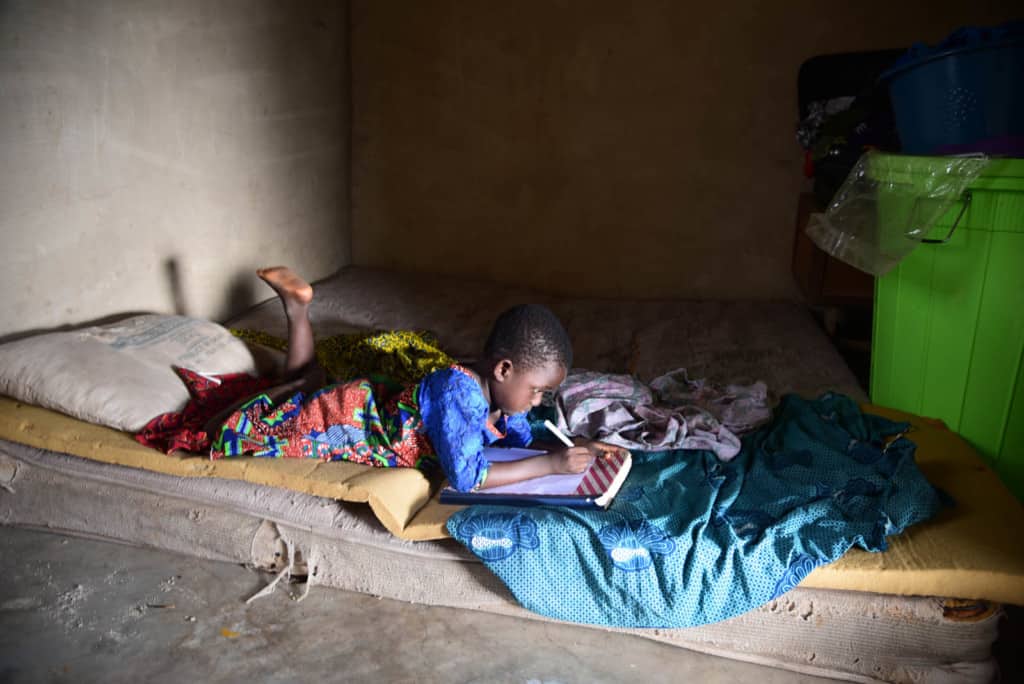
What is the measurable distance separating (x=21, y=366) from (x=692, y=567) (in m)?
1.80

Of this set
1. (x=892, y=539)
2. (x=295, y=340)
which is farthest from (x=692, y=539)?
(x=295, y=340)

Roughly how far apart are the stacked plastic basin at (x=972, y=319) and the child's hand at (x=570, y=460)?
41.9 inches

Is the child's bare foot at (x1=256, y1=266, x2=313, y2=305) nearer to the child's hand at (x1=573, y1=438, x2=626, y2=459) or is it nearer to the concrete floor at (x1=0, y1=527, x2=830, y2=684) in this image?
the concrete floor at (x1=0, y1=527, x2=830, y2=684)

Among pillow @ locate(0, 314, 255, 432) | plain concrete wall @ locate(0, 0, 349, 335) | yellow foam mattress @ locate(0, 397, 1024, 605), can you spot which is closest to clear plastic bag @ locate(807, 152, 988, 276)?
yellow foam mattress @ locate(0, 397, 1024, 605)

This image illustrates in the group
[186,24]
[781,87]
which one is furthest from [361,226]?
[781,87]

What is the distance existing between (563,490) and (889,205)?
119 cm

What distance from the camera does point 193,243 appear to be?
2.96 metres

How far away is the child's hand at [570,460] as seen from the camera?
1.85m

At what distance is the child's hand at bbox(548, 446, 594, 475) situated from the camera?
1.85 m

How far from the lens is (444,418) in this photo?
186 cm

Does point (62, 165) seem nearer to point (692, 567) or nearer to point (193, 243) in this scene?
point (193, 243)

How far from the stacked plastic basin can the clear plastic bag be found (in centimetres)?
2

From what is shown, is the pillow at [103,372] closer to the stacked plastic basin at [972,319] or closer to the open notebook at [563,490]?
the open notebook at [563,490]

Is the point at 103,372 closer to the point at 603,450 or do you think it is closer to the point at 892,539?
the point at 603,450
